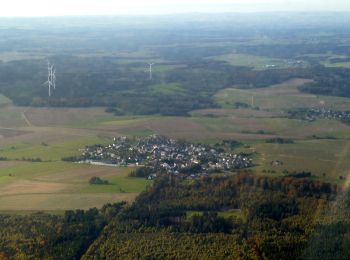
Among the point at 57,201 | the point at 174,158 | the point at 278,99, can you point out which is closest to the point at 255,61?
the point at 278,99

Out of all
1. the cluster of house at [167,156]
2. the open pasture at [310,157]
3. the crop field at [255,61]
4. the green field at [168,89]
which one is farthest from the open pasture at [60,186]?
the crop field at [255,61]

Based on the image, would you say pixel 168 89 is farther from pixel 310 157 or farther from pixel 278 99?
pixel 310 157

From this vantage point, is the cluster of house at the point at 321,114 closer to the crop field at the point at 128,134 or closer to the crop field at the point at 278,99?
the crop field at the point at 128,134

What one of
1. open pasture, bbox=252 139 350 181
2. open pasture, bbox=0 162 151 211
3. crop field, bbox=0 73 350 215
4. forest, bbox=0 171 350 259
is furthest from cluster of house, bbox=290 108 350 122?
forest, bbox=0 171 350 259

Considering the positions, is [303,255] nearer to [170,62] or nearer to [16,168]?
[16,168]

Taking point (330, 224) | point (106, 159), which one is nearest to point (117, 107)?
point (106, 159)
